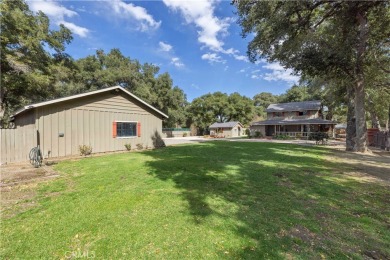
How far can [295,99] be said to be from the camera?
158 ft

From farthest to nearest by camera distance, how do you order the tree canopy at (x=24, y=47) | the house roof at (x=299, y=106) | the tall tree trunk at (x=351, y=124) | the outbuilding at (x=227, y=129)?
the outbuilding at (x=227, y=129) < the house roof at (x=299, y=106) < the tall tree trunk at (x=351, y=124) < the tree canopy at (x=24, y=47)

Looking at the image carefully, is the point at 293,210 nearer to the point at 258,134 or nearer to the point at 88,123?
the point at 88,123

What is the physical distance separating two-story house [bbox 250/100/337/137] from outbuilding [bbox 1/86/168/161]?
24687 mm

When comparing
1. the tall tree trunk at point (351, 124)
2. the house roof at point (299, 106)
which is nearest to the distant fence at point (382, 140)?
the tall tree trunk at point (351, 124)

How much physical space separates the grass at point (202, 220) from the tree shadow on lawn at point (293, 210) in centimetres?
2

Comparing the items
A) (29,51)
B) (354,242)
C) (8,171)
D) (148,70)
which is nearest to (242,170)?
(354,242)

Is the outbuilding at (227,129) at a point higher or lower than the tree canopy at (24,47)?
lower

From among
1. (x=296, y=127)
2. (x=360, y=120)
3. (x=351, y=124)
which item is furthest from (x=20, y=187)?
(x=296, y=127)

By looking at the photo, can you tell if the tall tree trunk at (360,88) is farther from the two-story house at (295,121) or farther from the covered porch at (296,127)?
the two-story house at (295,121)

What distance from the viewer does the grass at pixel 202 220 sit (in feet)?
9.15

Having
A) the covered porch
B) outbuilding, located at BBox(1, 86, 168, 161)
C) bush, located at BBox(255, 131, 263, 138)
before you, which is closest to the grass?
outbuilding, located at BBox(1, 86, 168, 161)

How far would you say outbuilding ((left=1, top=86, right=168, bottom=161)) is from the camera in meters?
10.2

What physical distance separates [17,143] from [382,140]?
24365mm

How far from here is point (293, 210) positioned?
4.09 m
